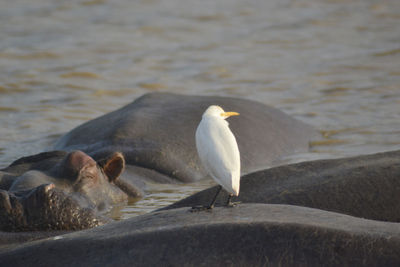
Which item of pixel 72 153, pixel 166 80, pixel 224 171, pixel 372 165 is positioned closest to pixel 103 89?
pixel 166 80

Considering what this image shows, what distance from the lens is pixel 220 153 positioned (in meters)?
2.93

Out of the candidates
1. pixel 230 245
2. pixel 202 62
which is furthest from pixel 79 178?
pixel 202 62

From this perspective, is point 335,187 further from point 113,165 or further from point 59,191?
point 113,165

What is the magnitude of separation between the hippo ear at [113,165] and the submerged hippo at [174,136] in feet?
2.24

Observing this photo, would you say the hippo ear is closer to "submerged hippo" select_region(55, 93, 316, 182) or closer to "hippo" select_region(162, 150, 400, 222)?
"submerged hippo" select_region(55, 93, 316, 182)

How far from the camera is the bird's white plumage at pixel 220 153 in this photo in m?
2.92

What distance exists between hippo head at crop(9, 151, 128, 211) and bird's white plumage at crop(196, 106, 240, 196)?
44.6 inches

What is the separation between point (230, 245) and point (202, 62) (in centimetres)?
845

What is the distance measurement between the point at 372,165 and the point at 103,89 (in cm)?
623

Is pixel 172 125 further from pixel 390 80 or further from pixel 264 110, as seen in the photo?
pixel 390 80

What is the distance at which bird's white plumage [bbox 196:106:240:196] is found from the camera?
2918 millimetres

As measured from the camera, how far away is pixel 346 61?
10.9 meters

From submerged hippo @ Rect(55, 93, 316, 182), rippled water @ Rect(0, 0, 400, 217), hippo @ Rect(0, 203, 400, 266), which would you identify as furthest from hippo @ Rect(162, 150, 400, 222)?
submerged hippo @ Rect(55, 93, 316, 182)

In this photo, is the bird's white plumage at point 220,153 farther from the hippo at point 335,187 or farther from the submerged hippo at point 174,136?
the submerged hippo at point 174,136
